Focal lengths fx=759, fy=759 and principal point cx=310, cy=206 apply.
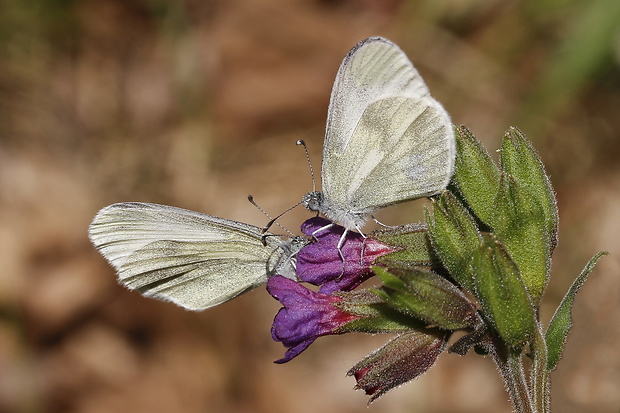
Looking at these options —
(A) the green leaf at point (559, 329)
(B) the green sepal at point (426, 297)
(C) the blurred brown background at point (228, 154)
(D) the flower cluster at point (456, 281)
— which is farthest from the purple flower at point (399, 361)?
(C) the blurred brown background at point (228, 154)

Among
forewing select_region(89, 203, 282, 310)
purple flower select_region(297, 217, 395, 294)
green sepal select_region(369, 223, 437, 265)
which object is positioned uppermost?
green sepal select_region(369, 223, 437, 265)

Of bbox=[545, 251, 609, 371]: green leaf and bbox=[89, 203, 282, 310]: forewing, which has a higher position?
bbox=[545, 251, 609, 371]: green leaf

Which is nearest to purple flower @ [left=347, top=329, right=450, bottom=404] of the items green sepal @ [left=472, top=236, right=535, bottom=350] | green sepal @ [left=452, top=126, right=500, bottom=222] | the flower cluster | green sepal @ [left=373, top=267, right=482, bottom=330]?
the flower cluster

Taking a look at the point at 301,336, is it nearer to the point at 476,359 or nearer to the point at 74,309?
the point at 476,359

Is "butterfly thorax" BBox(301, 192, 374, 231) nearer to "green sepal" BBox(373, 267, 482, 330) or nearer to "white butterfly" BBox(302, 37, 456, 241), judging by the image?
"white butterfly" BBox(302, 37, 456, 241)

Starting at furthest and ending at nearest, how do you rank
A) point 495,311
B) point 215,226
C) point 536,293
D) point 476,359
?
1. point 476,359
2. point 215,226
3. point 536,293
4. point 495,311

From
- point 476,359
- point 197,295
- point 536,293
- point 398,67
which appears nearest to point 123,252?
point 197,295

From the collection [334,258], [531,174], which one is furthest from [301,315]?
[531,174]
